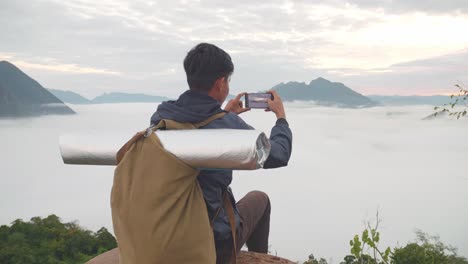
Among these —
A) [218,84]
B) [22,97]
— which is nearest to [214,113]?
[218,84]

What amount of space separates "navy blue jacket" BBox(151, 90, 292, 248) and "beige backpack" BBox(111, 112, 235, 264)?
17 centimetres

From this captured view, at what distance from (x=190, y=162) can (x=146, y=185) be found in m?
0.29

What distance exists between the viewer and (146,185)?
2627mm

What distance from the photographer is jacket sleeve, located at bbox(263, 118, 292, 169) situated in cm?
286

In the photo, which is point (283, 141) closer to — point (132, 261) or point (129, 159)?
point (129, 159)

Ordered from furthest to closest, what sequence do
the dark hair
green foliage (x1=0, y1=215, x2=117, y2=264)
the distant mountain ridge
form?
the distant mountain ridge, green foliage (x1=0, y1=215, x2=117, y2=264), the dark hair

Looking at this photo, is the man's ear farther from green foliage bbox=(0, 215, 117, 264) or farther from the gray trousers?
green foliage bbox=(0, 215, 117, 264)

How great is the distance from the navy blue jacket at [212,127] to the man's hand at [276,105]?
281mm

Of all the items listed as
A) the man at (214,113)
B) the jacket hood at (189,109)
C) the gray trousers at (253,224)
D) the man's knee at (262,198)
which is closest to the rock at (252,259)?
the gray trousers at (253,224)

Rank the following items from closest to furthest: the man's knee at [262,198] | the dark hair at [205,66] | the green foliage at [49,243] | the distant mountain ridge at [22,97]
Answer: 1. the dark hair at [205,66]
2. the man's knee at [262,198]
3. the green foliage at [49,243]
4. the distant mountain ridge at [22,97]

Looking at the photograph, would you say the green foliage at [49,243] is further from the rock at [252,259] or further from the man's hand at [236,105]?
the man's hand at [236,105]

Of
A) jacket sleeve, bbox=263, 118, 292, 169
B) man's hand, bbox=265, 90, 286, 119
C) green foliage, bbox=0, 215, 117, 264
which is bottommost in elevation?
green foliage, bbox=0, 215, 117, 264

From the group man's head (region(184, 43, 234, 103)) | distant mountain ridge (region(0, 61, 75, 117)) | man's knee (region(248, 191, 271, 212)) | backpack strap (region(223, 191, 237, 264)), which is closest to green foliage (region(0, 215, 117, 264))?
man's knee (region(248, 191, 271, 212))

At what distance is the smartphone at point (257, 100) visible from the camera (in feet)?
11.4
